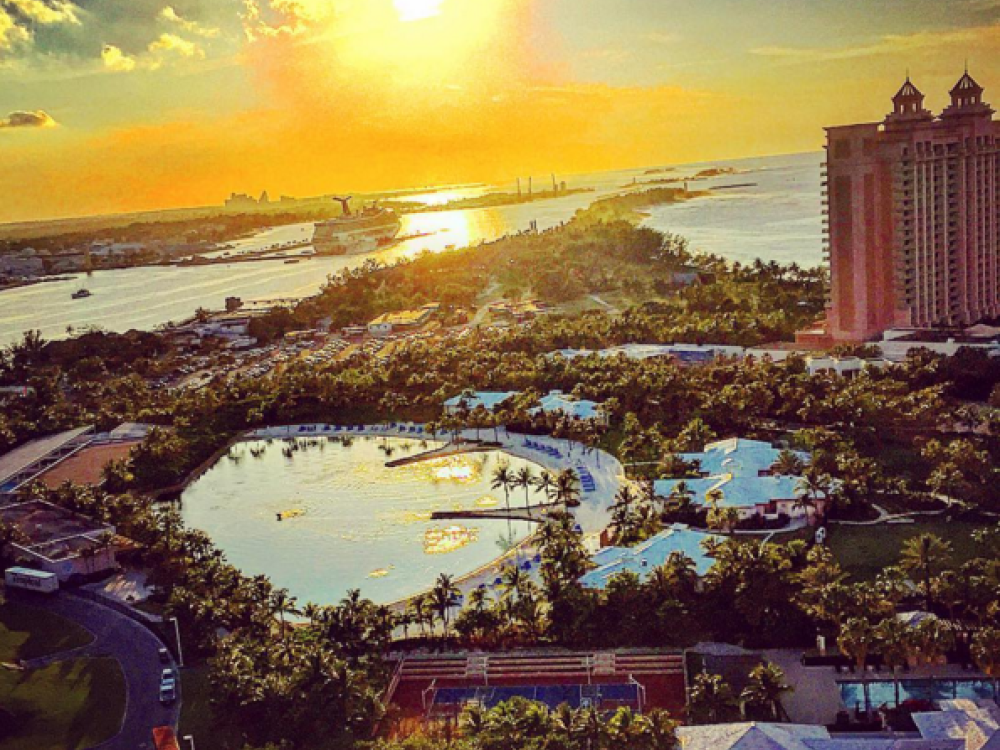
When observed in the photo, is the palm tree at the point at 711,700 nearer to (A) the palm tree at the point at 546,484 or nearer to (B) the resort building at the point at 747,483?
(B) the resort building at the point at 747,483

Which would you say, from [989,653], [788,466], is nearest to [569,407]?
[788,466]

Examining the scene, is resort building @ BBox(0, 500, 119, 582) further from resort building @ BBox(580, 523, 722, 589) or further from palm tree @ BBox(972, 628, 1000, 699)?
palm tree @ BBox(972, 628, 1000, 699)

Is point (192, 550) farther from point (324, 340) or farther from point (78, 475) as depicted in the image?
point (324, 340)

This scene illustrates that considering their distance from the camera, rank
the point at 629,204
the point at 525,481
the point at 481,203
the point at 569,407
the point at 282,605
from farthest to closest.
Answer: the point at 481,203 → the point at 629,204 → the point at 569,407 → the point at 525,481 → the point at 282,605

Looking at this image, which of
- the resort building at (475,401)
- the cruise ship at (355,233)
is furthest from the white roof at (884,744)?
→ the cruise ship at (355,233)

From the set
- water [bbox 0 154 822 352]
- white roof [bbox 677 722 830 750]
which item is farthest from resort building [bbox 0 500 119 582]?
water [bbox 0 154 822 352]

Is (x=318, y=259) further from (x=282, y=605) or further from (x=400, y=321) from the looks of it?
(x=282, y=605)

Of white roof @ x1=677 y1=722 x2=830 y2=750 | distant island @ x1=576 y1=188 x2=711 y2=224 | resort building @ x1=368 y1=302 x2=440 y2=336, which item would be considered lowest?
white roof @ x1=677 y1=722 x2=830 y2=750
